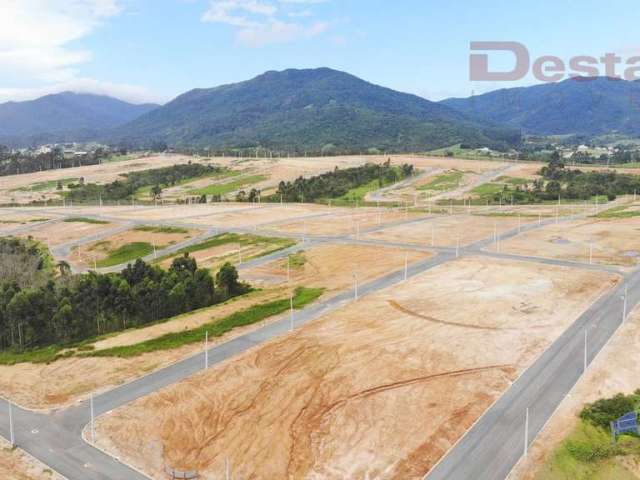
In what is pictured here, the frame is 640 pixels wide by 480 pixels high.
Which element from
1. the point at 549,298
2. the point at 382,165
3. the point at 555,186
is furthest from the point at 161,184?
the point at 549,298

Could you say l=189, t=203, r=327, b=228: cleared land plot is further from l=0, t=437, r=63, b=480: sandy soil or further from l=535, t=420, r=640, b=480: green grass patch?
l=535, t=420, r=640, b=480: green grass patch

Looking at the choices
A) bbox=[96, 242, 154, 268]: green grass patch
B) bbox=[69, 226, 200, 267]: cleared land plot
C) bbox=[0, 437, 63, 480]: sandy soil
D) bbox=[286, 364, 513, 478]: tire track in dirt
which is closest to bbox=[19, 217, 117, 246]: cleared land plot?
bbox=[69, 226, 200, 267]: cleared land plot

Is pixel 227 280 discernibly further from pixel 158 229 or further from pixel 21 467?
pixel 158 229

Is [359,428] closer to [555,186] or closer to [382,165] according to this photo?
[555,186]

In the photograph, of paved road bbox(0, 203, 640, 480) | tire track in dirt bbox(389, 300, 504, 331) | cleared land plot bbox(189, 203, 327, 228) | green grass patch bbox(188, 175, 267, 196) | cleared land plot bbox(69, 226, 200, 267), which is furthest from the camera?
Result: green grass patch bbox(188, 175, 267, 196)

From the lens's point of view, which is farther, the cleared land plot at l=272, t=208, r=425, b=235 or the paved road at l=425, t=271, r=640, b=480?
the cleared land plot at l=272, t=208, r=425, b=235

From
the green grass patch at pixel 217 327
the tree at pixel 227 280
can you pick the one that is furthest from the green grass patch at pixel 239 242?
the green grass patch at pixel 217 327

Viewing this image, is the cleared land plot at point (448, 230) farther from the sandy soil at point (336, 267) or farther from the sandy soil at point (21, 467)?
the sandy soil at point (21, 467)
